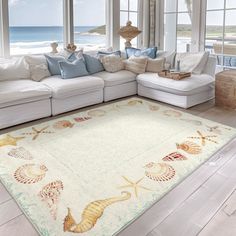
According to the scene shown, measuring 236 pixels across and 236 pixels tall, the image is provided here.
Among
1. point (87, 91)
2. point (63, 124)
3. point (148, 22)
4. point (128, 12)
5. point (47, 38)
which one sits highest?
point (128, 12)

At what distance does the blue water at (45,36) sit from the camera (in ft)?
16.4

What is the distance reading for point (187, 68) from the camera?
439cm

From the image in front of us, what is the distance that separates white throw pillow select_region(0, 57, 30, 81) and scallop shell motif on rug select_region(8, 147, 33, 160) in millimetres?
1391

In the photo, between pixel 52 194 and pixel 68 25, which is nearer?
pixel 52 194

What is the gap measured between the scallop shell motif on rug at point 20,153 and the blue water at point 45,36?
2.60 metres

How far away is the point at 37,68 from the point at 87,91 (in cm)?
81

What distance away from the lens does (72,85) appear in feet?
12.1

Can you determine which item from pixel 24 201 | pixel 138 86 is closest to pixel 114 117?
pixel 138 86

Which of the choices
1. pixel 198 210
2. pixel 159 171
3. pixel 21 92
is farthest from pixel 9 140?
pixel 198 210

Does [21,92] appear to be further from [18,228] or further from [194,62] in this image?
[194,62]

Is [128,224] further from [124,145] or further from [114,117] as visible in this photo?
Answer: [114,117]

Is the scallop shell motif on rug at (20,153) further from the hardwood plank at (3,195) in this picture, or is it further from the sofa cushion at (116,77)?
the sofa cushion at (116,77)

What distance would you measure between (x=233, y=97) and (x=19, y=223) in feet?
11.1

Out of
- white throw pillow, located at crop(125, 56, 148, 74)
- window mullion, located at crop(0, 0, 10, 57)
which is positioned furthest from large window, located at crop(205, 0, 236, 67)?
window mullion, located at crop(0, 0, 10, 57)
